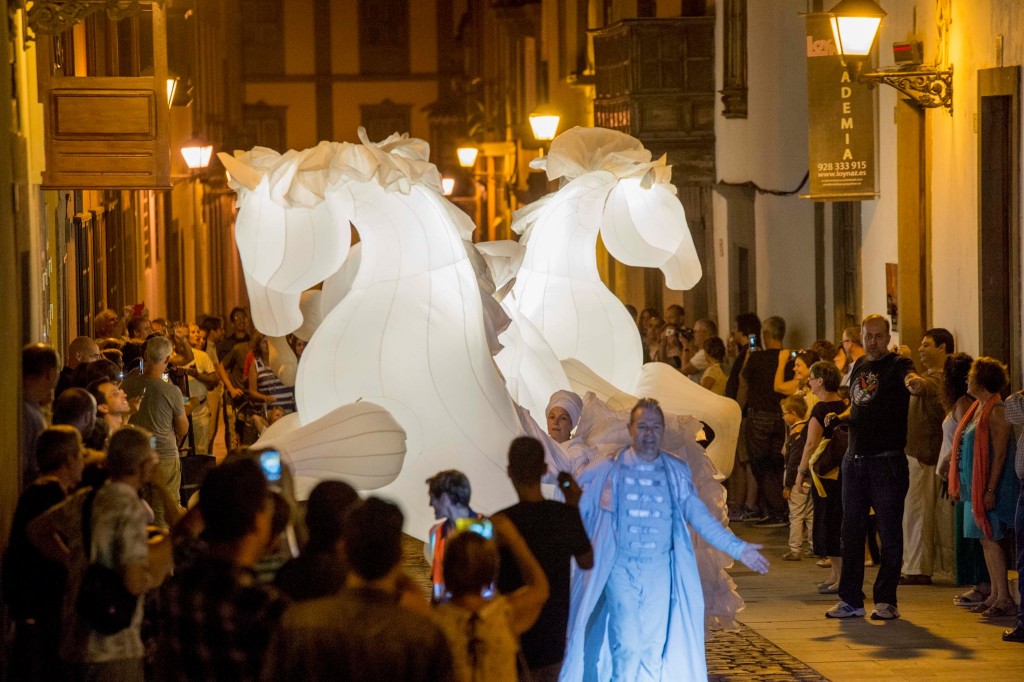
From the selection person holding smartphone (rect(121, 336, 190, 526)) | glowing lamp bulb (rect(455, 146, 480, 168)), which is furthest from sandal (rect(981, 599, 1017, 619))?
glowing lamp bulb (rect(455, 146, 480, 168))

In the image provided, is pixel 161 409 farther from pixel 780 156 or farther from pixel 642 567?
pixel 780 156

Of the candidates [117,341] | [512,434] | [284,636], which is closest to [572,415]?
[512,434]

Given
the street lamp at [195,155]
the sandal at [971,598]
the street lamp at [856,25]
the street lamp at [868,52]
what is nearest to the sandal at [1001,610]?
the sandal at [971,598]

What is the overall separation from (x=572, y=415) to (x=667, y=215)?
185cm

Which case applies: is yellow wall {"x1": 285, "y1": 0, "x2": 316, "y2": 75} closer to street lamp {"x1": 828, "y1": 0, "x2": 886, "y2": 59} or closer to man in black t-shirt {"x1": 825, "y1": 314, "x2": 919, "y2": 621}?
street lamp {"x1": 828, "y1": 0, "x2": 886, "y2": 59}

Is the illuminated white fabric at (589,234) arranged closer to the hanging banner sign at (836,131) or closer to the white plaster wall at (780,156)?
the hanging banner sign at (836,131)

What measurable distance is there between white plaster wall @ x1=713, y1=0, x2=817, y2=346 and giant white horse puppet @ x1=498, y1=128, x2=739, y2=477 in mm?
9998

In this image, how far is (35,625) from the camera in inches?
283

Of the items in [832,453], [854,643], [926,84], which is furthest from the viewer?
[926,84]

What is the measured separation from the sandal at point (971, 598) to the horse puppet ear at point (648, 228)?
9.18 feet

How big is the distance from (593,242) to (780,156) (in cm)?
1099

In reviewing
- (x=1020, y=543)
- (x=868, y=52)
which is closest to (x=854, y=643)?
(x=1020, y=543)

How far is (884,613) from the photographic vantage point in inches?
456

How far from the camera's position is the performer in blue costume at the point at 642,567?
8.68 m
